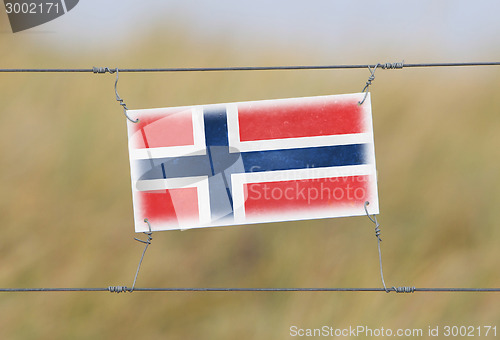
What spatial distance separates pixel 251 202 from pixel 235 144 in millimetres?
265

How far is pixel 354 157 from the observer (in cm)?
246

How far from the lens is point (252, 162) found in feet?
8.12

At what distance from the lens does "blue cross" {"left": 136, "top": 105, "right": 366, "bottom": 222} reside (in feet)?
8.07

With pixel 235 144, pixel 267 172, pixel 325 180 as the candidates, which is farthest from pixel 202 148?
pixel 325 180

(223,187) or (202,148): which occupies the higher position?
(202,148)

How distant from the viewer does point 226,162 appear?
2.46 meters

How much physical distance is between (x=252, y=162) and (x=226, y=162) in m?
0.11

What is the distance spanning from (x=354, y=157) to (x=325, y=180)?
0.16 metres

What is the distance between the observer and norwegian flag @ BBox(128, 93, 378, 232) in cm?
246

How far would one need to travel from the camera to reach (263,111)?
8.15ft

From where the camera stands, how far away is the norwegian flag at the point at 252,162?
2459mm

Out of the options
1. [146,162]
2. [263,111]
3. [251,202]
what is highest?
[263,111]

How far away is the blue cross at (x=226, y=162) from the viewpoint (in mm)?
2461

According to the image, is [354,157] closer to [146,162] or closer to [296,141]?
[296,141]
